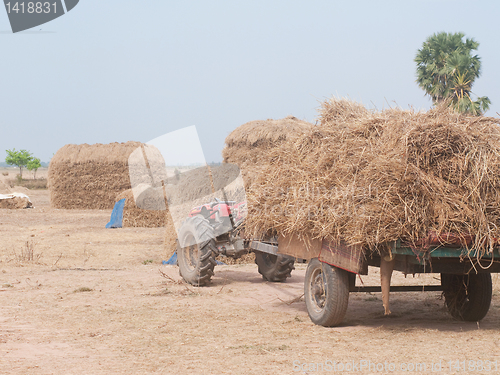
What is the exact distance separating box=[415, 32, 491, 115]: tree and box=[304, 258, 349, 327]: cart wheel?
21.3 metres

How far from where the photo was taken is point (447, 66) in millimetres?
26109

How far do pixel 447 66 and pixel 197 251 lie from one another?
21.4 metres

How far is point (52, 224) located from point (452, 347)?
17.8m

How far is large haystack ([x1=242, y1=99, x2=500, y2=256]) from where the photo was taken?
4.80m

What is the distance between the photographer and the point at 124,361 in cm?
461

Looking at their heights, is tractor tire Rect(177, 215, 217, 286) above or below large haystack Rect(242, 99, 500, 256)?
below

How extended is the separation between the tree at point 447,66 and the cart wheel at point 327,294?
69.9ft

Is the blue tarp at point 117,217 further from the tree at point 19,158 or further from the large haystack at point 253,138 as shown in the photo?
the tree at point 19,158

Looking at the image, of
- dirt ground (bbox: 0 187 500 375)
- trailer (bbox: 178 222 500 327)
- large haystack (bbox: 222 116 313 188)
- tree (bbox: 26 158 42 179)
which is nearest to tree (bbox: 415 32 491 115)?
large haystack (bbox: 222 116 313 188)

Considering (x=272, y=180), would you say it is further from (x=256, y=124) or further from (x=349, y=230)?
(x=256, y=124)

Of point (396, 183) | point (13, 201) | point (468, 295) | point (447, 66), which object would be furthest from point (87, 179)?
point (396, 183)

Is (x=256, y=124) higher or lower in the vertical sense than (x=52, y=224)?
higher

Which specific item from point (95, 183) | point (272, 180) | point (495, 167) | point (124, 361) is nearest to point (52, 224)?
point (95, 183)

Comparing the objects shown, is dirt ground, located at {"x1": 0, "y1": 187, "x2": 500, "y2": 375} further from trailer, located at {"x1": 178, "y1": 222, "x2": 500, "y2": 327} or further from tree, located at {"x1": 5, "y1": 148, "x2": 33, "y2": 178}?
tree, located at {"x1": 5, "y1": 148, "x2": 33, "y2": 178}
